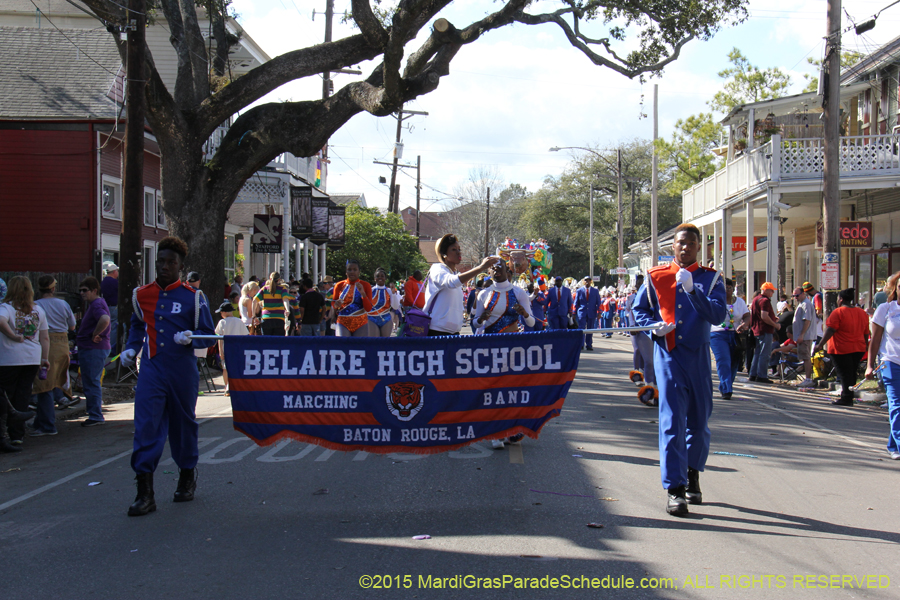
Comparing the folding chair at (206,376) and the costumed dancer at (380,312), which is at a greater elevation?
the costumed dancer at (380,312)

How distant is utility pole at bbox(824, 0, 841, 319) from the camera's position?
15.0 metres

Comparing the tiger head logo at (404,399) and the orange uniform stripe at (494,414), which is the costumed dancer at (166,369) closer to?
the tiger head logo at (404,399)

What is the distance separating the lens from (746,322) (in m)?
12.3

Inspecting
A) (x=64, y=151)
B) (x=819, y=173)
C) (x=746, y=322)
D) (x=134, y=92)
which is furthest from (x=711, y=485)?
(x=64, y=151)

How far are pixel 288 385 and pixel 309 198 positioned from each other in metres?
21.8

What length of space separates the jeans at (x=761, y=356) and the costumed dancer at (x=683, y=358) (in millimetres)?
10302

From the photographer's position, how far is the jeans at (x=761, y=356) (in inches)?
603

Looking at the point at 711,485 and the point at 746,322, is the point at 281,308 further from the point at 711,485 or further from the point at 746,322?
the point at 711,485

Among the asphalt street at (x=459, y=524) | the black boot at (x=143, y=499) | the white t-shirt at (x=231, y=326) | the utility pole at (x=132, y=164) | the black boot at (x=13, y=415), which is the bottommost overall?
the asphalt street at (x=459, y=524)

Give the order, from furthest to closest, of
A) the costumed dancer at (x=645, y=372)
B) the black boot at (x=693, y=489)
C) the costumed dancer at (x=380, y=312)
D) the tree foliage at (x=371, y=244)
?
the tree foliage at (x=371, y=244) < the costumed dancer at (x=380, y=312) < the costumed dancer at (x=645, y=372) < the black boot at (x=693, y=489)

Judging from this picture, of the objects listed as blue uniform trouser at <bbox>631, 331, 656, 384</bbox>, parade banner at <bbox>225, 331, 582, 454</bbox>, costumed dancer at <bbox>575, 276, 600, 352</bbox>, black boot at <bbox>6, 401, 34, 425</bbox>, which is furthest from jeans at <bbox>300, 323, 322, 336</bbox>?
parade banner at <bbox>225, 331, 582, 454</bbox>

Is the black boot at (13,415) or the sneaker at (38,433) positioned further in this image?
the sneaker at (38,433)

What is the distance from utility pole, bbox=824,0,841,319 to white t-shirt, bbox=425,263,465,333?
407 inches

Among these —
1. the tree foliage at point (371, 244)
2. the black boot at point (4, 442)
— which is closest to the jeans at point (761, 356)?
the black boot at point (4, 442)
